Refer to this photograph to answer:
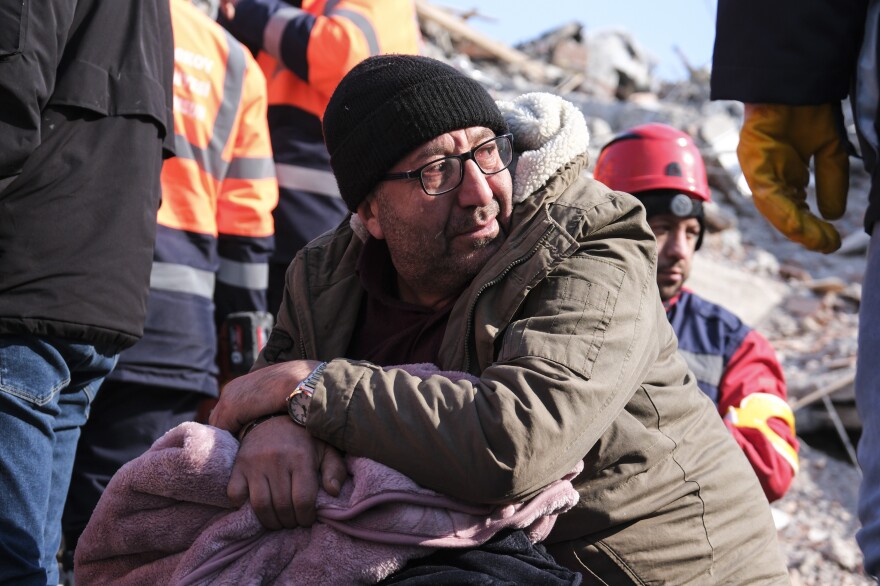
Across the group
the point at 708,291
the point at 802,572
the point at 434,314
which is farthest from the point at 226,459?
the point at 708,291

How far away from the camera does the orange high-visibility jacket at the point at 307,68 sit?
4254 millimetres

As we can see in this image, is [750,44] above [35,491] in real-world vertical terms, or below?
above

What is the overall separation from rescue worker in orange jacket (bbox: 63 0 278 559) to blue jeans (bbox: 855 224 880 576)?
258 cm

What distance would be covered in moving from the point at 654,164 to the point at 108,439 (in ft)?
7.94

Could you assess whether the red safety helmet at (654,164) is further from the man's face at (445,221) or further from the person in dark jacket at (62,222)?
the person in dark jacket at (62,222)

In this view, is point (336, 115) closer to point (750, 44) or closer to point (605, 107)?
point (750, 44)

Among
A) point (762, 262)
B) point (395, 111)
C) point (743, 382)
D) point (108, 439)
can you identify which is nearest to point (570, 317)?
point (395, 111)

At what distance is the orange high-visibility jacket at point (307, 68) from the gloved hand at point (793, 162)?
88.6 inches

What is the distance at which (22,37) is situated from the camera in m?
2.44

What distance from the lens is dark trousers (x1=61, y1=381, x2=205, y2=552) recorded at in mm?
3701

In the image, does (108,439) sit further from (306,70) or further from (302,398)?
(302,398)

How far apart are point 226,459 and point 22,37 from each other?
120 cm

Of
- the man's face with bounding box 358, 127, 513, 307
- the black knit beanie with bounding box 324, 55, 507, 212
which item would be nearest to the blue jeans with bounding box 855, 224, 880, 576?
the man's face with bounding box 358, 127, 513, 307

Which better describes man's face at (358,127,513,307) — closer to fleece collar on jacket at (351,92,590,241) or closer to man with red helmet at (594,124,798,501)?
fleece collar on jacket at (351,92,590,241)
